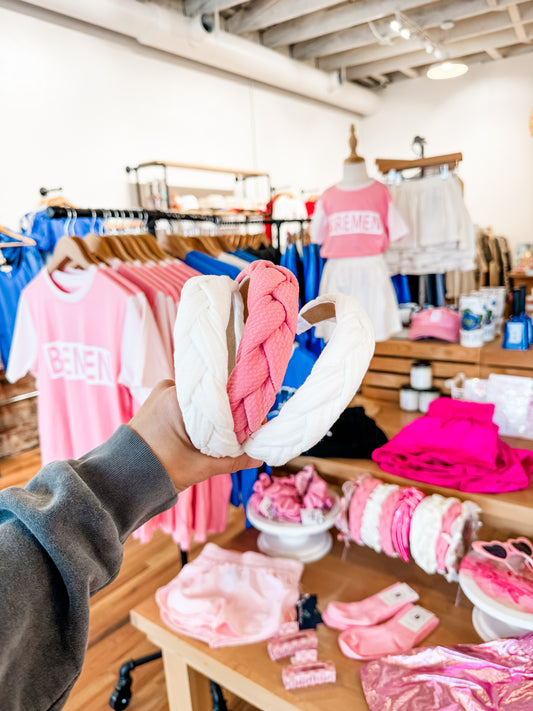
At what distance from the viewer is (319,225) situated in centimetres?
237

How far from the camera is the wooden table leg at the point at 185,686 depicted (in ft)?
4.04

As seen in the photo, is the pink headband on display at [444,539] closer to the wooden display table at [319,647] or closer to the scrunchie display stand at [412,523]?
the scrunchie display stand at [412,523]

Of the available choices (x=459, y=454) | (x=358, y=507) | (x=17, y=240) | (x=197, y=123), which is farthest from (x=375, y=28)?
(x=358, y=507)

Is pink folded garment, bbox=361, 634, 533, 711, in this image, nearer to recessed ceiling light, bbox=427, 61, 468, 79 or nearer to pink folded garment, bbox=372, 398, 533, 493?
pink folded garment, bbox=372, 398, 533, 493

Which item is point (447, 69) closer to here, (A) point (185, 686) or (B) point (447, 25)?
(B) point (447, 25)

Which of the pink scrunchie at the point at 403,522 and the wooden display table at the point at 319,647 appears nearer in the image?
the wooden display table at the point at 319,647

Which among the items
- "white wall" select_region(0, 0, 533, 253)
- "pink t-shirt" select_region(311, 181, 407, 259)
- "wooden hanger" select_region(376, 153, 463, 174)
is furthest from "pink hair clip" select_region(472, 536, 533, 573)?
"white wall" select_region(0, 0, 533, 253)

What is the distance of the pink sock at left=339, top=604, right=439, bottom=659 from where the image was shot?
108 cm

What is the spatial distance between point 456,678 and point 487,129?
7.09m

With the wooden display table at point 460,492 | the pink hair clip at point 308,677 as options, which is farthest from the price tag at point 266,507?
the pink hair clip at point 308,677

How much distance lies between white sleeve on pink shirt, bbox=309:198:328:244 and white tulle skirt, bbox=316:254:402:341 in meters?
0.15

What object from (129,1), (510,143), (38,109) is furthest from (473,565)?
(510,143)

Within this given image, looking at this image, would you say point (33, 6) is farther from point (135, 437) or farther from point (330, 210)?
point (135, 437)

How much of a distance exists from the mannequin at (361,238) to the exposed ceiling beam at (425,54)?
182 inches
